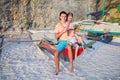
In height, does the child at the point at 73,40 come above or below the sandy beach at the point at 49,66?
above

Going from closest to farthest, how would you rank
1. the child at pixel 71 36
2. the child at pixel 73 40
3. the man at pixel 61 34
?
the man at pixel 61 34 < the child at pixel 71 36 < the child at pixel 73 40

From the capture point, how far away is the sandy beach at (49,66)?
23.8ft

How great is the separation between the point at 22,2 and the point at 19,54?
1073 centimetres

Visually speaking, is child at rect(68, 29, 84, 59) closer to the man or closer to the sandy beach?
the man

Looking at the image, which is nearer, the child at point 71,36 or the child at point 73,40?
the child at point 71,36

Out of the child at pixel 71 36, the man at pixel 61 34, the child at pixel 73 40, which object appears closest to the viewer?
the man at pixel 61 34

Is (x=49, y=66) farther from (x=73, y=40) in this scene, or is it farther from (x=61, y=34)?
(x=61, y=34)

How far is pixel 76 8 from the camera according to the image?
69.3ft

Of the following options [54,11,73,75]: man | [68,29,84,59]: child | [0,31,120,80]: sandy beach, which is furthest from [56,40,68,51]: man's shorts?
[0,31,120,80]: sandy beach

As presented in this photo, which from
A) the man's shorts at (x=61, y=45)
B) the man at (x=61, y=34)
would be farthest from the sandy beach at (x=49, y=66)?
the man's shorts at (x=61, y=45)

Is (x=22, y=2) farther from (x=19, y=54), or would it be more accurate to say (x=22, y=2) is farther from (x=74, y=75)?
(x=74, y=75)

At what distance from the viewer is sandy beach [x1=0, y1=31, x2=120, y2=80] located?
7.26 m

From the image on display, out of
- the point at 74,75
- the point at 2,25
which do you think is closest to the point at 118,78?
the point at 74,75

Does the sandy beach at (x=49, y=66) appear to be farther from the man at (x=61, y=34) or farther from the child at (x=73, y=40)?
the child at (x=73, y=40)
